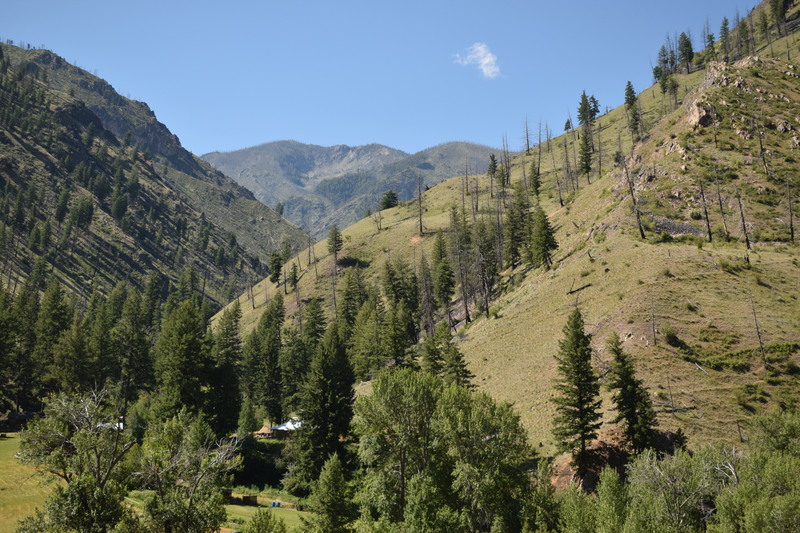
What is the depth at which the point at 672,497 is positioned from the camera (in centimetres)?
3306

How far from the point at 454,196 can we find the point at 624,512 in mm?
142504

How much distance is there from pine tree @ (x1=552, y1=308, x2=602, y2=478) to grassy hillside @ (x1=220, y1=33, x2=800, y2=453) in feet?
16.5

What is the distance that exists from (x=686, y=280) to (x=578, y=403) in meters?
29.5

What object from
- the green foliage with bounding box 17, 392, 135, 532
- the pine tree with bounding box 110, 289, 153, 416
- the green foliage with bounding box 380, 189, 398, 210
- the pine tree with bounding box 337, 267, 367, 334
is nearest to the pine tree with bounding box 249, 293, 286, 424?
the pine tree with bounding box 337, 267, 367, 334

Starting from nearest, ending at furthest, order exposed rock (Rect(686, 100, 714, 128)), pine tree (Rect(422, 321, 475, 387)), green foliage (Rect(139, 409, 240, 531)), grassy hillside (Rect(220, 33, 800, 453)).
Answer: green foliage (Rect(139, 409, 240, 531)) → grassy hillside (Rect(220, 33, 800, 453)) → pine tree (Rect(422, 321, 475, 387)) → exposed rock (Rect(686, 100, 714, 128))

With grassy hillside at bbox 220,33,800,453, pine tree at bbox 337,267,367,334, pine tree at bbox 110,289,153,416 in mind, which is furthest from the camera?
pine tree at bbox 337,267,367,334

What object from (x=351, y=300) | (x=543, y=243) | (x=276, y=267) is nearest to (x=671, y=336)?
(x=543, y=243)

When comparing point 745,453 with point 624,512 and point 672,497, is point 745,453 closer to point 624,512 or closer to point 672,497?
point 672,497

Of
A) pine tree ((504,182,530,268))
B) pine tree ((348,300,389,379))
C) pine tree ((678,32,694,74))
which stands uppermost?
pine tree ((678,32,694,74))

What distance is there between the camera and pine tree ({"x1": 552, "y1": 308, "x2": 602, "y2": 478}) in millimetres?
39625

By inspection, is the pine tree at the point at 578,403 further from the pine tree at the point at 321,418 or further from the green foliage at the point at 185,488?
the green foliage at the point at 185,488

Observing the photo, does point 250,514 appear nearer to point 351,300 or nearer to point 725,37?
point 351,300

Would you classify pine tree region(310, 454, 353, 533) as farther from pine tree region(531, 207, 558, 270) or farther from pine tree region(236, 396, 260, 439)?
pine tree region(531, 207, 558, 270)

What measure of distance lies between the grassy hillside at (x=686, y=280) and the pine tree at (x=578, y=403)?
5.04 meters
